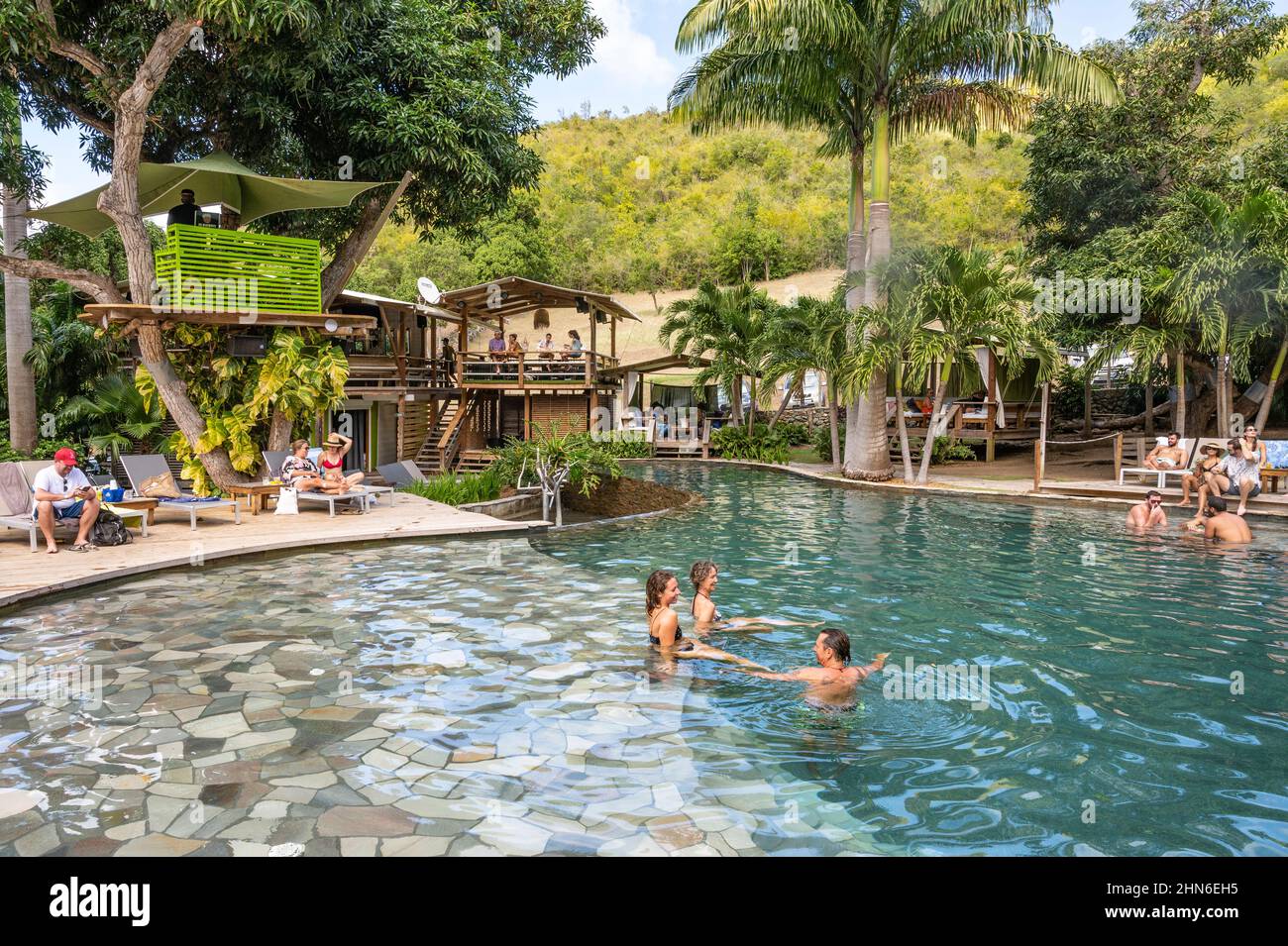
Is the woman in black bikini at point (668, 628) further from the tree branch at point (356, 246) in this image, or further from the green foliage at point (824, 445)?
the green foliage at point (824, 445)

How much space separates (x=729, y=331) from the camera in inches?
1089

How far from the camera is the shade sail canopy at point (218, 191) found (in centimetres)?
1420

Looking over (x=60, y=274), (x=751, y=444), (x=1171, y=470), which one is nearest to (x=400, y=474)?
(x=60, y=274)

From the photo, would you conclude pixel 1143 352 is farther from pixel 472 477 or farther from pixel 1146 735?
pixel 1146 735

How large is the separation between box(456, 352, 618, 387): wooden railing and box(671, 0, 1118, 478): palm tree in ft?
24.8

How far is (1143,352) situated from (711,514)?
9.79 m

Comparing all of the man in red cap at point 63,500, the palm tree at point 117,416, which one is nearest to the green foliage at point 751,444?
the palm tree at point 117,416

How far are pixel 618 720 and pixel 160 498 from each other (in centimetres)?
944

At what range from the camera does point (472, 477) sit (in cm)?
1708

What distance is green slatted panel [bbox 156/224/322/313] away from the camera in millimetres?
13578

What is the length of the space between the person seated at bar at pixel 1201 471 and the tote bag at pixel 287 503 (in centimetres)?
1412

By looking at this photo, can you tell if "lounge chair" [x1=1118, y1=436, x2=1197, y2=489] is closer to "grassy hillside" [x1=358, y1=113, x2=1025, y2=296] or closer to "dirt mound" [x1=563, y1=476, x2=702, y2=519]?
"dirt mound" [x1=563, y1=476, x2=702, y2=519]

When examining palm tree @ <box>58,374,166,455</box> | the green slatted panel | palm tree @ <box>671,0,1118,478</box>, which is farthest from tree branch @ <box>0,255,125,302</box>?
palm tree @ <box>671,0,1118,478</box>
